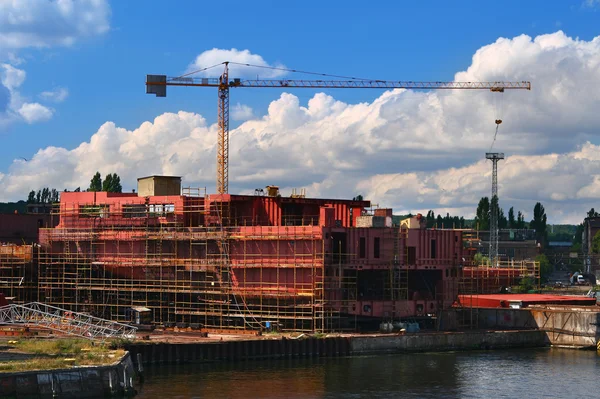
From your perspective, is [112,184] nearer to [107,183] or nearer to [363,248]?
[107,183]

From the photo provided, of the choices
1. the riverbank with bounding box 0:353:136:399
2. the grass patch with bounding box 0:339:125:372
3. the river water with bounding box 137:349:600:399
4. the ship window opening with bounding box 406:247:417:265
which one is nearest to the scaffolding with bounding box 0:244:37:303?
the grass patch with bounding box 0:339:125:372

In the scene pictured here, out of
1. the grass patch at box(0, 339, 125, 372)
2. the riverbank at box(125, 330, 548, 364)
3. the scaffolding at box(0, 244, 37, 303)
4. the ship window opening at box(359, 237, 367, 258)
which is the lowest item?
the riverbank at box(125, 330, 548, 364)

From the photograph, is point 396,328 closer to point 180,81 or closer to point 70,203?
point 70,203

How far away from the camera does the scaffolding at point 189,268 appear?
94.7 meters

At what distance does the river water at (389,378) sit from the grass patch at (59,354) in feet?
13.1

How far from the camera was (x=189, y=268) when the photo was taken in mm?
102688

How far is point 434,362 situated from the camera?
282 feet

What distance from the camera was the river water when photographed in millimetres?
70688

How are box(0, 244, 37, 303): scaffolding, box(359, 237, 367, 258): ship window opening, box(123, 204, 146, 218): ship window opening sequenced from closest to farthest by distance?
1. box(359, 237, 367, 258): ship window opening
2. box(123, 204, 146, 218): ship window opening
3. box(0, 244, 37, 303): scaffolding

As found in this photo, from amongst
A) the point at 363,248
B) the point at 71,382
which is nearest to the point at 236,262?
the point at 363,248

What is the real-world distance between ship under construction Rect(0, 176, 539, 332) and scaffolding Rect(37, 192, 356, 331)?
14cm

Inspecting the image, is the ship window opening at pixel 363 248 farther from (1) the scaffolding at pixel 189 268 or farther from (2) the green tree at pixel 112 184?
(2) the green tree at pixel 112 184

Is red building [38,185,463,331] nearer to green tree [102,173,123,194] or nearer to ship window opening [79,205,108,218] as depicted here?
ship window opening [79,205,108,218]

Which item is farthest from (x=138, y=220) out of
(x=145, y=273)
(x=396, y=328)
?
(x=396, y=328)
